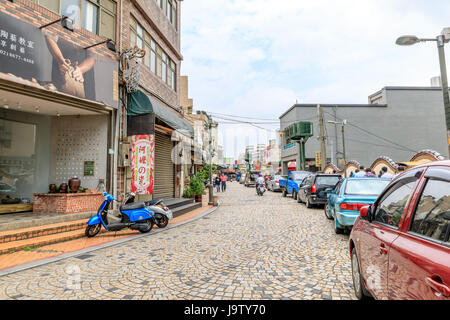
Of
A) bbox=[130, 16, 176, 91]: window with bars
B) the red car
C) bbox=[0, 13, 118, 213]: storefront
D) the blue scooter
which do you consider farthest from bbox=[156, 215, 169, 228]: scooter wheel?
bbox=[130, 16, 176, 91]: window with bars

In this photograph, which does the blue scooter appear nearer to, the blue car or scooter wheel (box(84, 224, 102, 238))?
scooter wheel (box(84, 224, 102, 238))

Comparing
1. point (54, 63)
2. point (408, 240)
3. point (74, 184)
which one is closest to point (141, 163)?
point (74, 184)

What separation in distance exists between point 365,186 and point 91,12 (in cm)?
1014

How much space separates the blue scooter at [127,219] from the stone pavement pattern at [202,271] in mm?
580

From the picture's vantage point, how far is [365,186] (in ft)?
23.7

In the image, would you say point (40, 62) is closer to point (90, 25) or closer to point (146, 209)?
point (90, 25)

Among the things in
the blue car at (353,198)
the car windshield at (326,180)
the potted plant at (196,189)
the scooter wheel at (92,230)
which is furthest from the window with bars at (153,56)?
the blue car at (353,198)

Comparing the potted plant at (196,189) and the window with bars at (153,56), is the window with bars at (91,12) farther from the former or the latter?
the potted plant at (196,189)

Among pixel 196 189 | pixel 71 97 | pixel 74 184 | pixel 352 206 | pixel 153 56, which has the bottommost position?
pixel 352 206

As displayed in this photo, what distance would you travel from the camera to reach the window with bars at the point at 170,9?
1392cm

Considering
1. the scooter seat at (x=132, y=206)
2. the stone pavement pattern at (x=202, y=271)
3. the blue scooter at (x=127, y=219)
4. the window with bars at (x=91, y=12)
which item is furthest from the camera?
the window with bars at (x=91, y=12)

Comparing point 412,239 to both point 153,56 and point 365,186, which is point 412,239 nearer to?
point 365,186

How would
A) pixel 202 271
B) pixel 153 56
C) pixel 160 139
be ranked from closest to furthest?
pixel 202 271 < pixel 153 56 < pixel 160 139
